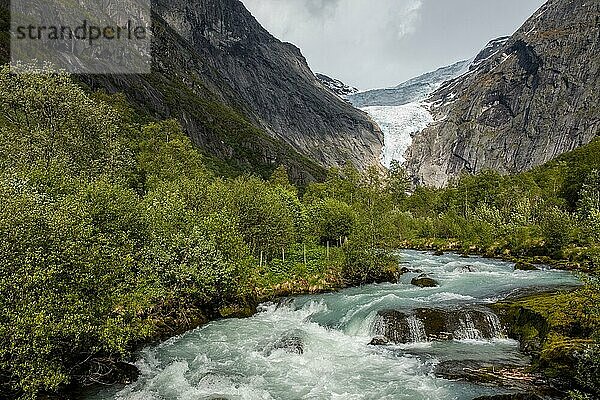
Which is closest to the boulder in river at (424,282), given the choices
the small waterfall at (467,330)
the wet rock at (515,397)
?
the small waterfall at (467,330)

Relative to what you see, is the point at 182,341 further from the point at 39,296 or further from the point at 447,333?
the point at 447,333

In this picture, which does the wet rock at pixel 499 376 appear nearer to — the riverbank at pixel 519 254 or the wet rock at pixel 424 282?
the riverbank at pixel 519 254

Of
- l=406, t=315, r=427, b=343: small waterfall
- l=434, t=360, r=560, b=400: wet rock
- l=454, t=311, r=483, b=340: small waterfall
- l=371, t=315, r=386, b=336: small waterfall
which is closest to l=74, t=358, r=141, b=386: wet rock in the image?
l=371, t=315, r=386, b=336: small waterfall

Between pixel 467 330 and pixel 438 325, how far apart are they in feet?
5.72

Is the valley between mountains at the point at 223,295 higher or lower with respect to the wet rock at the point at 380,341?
higher

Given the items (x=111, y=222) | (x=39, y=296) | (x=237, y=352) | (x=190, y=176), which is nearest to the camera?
(x=39, y=296)

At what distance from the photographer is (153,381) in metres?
21.9

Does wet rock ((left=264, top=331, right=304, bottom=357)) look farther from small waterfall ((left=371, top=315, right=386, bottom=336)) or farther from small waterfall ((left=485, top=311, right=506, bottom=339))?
small waterfall ((left=485, top=311, right=506, bottom=339))

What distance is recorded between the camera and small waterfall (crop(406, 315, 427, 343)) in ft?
89.6

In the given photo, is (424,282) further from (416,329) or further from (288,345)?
(288,345)

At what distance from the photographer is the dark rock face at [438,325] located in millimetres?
27203

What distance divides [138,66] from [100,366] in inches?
6846

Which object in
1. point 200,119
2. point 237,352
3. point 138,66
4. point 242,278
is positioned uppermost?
point 138,66

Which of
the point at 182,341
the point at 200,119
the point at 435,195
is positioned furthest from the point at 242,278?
the point at 200,119
